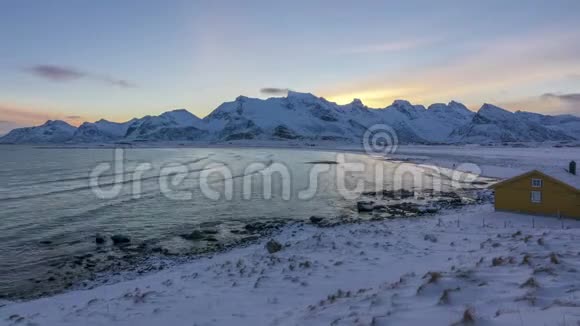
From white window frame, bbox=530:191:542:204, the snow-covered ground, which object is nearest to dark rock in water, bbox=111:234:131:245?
the snow-covered ground

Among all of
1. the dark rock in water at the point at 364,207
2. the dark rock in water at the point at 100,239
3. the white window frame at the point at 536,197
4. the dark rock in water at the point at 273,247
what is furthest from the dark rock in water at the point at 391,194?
the dark rock in water at the point at 100,239

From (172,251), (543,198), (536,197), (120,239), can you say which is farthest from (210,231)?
(543,198)

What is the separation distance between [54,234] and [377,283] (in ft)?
84.1

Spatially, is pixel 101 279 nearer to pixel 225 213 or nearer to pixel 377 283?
pixel 377 283

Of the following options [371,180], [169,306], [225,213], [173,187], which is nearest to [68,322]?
[169,306]

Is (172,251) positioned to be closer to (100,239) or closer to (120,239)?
(120,239)

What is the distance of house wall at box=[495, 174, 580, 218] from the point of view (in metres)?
27.2

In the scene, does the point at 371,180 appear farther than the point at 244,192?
Yes

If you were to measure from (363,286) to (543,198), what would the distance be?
2011 centimetres

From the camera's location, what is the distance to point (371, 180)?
62812 mm

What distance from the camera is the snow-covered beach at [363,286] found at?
27.7ft

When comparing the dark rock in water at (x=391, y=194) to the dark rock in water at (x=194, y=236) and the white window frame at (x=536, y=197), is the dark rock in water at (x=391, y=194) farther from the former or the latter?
the dark rock in water at (x=194, y=236)

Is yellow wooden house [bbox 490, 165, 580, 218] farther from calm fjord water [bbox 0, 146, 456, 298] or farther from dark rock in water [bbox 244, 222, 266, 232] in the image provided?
dark rock in water [bbox 244, 222, 266, 232]

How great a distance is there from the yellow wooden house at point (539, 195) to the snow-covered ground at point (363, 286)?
2.15 meters
